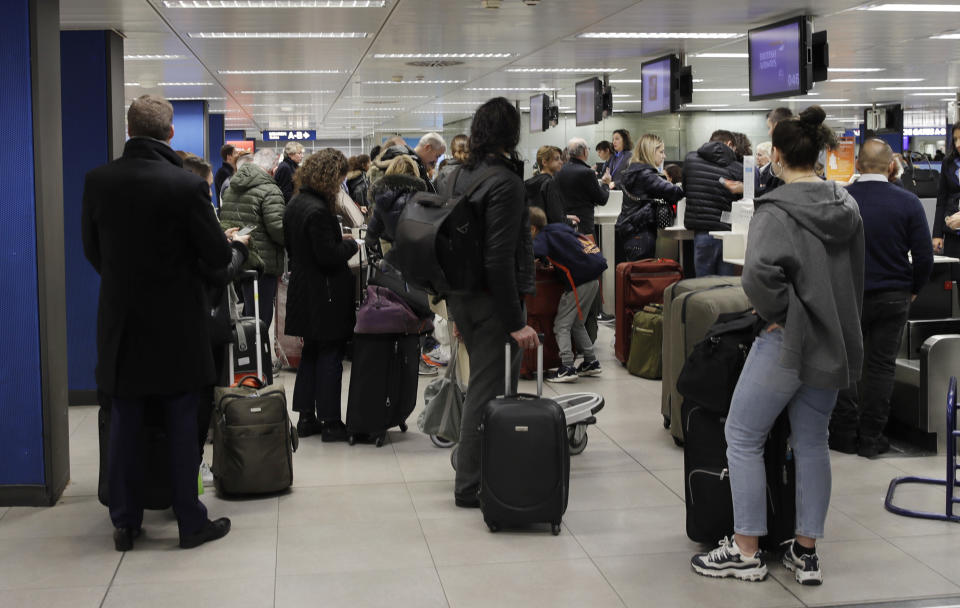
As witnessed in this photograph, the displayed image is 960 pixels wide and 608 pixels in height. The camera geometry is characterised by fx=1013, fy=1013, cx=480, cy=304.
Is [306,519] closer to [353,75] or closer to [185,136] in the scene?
[353,75]

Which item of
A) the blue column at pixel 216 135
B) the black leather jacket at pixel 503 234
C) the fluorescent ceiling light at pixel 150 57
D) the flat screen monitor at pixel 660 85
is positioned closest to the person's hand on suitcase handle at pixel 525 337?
the black leather jacket at pixel 503 234

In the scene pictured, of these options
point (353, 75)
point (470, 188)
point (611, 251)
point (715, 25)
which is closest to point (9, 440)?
point (470, 188)

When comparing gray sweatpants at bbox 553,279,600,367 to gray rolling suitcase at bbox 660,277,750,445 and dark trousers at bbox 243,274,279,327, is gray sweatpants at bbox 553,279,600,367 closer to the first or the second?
gray rolling suitcase at bbox 660,277,750,445

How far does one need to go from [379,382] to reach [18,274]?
1853mm

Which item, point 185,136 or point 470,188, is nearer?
point 470,188

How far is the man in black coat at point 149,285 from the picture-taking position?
3.66 meters

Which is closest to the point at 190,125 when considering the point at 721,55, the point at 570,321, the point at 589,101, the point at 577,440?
the point at 589,101

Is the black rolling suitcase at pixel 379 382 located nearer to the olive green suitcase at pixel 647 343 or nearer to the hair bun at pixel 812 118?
the olive green suitcase at pixel 647 343

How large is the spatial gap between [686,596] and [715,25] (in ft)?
23.8

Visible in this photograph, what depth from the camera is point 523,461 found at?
3.88m

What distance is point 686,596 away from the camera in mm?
3400

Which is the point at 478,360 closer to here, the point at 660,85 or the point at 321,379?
the point at 321,379

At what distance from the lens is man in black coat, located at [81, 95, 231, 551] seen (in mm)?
3664

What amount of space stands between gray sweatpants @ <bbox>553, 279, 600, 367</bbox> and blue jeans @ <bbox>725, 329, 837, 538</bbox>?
3690 millimetres
